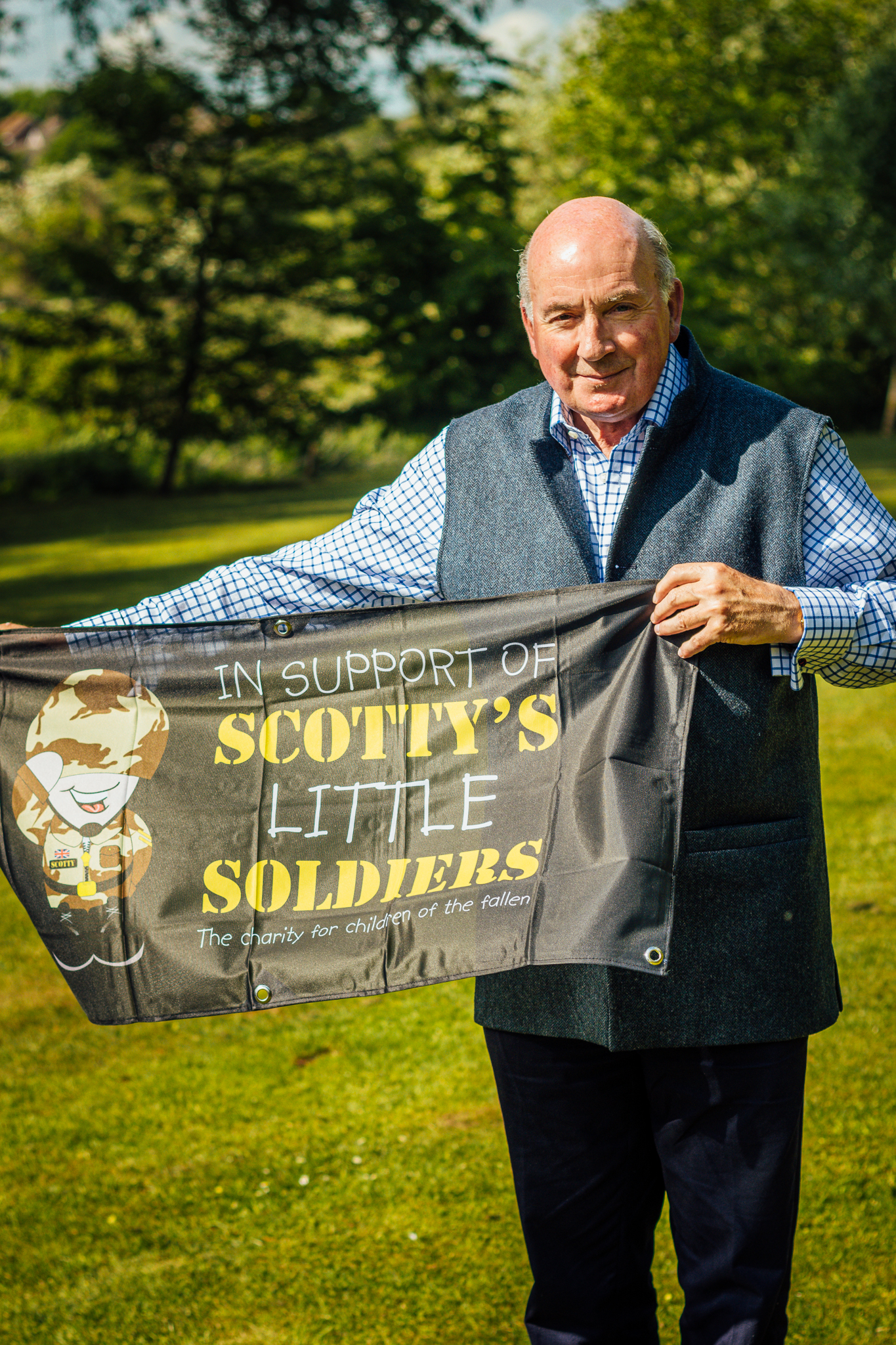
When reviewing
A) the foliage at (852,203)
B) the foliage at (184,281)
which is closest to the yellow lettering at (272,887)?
the foliage at (852,203)

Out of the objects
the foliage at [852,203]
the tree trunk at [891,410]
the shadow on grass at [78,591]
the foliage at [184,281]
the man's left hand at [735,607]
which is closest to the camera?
the man's left hand at [735,607]

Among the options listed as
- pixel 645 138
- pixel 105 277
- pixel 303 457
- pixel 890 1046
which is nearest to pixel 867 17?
pixel 645 138

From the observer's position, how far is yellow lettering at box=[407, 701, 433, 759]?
101 inches

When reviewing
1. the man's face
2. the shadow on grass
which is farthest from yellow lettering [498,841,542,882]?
the shadow on grass

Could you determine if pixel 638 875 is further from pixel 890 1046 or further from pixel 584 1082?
pixel 890 1046

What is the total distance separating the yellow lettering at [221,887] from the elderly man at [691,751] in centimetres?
59

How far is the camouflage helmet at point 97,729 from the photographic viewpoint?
2.58 m

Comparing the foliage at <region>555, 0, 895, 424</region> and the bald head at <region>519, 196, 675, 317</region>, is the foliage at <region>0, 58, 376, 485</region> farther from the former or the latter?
the bald head at <region>519, 196, 675, 317</region>

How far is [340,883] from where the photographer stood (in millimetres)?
2564

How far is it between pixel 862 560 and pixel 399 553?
38.9 inches

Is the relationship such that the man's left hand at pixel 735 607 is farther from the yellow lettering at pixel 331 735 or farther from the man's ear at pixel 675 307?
the yellow lettering at pixel 331 735

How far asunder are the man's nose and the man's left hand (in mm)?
461

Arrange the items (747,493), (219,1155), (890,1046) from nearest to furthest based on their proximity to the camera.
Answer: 1. (747,493)
2. (219,1155)
3. (890,1046)

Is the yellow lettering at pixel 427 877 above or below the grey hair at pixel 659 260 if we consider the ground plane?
below
